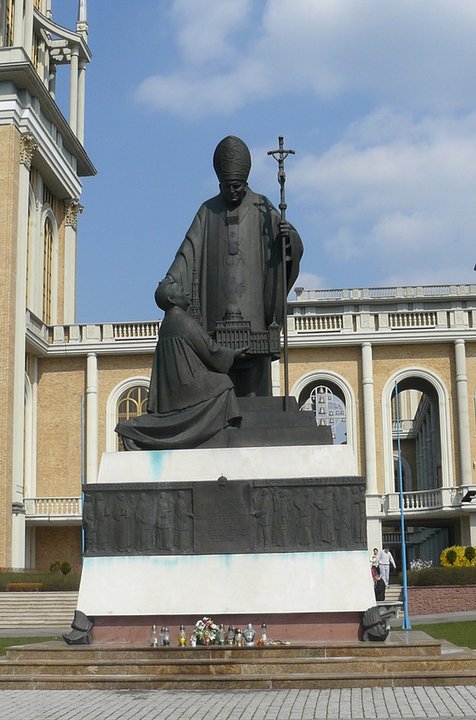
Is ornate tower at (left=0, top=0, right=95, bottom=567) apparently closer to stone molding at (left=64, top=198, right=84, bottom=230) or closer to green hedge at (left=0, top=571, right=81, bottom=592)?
stone molding at (left=64, top=198, right=84, bottom=230)

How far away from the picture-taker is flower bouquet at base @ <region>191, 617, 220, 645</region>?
993cm

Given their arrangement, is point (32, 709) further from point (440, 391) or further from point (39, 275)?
point (39, 275)

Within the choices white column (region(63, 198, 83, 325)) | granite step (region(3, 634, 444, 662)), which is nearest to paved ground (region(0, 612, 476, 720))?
granite step (region(3, 634, 444, 662))

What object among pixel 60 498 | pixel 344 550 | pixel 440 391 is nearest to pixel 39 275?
pixel 60 498

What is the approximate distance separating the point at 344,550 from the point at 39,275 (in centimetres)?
3509

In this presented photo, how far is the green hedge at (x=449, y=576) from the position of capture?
1090 inches

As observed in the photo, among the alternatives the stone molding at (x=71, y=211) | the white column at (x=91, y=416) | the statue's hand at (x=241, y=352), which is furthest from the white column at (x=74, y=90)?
the statue's hand at (x=241, y=352)

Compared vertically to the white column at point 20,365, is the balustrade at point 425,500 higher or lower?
lower

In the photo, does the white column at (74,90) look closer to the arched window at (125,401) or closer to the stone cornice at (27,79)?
the stone cornice at (27,79)

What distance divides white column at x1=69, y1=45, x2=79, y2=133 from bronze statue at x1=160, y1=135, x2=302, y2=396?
39748mm

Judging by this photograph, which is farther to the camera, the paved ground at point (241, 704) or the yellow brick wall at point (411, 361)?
the yellow brick wall at point (411, 361)

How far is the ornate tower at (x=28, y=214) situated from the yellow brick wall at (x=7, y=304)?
4 cm

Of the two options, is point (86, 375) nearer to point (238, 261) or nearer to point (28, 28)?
point (28, 28)

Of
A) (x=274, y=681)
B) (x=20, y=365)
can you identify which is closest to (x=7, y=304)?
(x=20, y=365)
